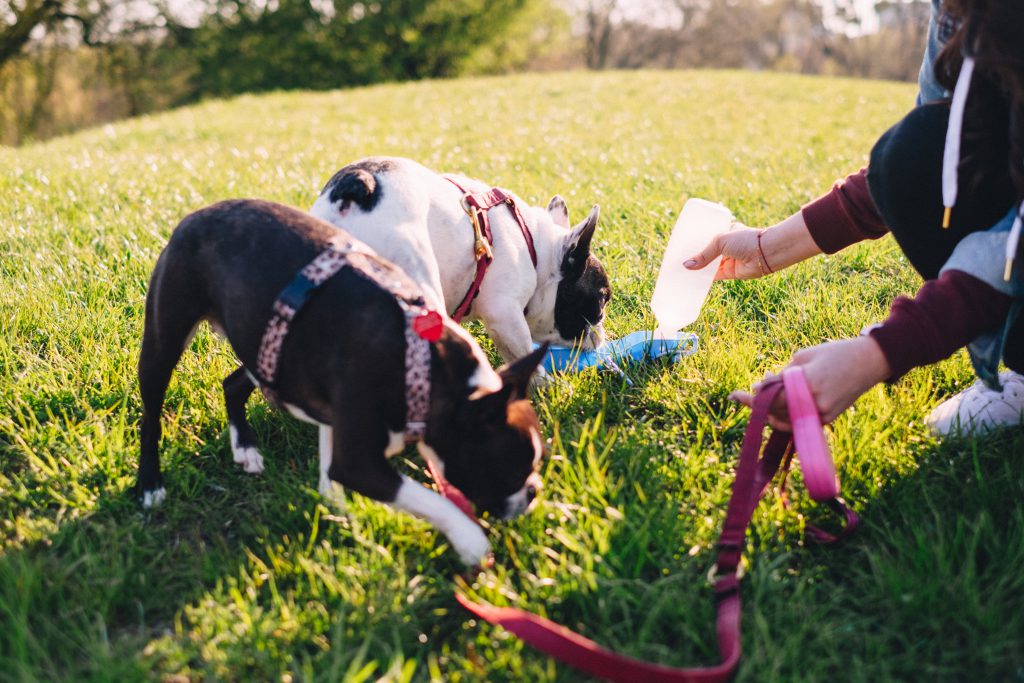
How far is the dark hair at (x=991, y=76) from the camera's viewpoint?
1940mm

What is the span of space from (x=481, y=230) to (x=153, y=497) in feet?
5.01

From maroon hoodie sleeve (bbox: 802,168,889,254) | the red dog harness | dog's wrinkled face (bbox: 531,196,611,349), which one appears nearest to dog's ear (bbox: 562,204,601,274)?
dog's wrinkled face (bbox: 531,196,611,349)

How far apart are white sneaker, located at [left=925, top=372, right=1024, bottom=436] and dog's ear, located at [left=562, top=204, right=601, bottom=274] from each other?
58.5 inches

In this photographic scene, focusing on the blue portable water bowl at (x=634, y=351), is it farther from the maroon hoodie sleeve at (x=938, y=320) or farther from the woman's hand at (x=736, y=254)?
the maroon hoodie sleeve at (x=938, y=320)

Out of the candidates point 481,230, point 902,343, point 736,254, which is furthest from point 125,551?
point 736,254

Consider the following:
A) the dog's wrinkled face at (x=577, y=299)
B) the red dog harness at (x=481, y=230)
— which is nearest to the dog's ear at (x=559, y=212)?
the dog's wrinkled face at (x=577, y=299)

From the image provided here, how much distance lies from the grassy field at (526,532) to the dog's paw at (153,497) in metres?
0.03

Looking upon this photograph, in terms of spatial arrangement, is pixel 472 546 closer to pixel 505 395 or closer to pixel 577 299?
pixel 505 395

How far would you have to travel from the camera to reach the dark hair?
194cm

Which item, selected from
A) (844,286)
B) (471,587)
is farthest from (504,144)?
(471,587)

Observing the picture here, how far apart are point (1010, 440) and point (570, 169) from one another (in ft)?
15.2

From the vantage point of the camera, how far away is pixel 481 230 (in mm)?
3199

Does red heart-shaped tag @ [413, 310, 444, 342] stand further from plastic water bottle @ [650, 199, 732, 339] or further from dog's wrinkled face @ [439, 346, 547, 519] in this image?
plastic water bottle @ [650, 199, 732, 339]

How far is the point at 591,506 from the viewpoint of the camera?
2352 millimetres
